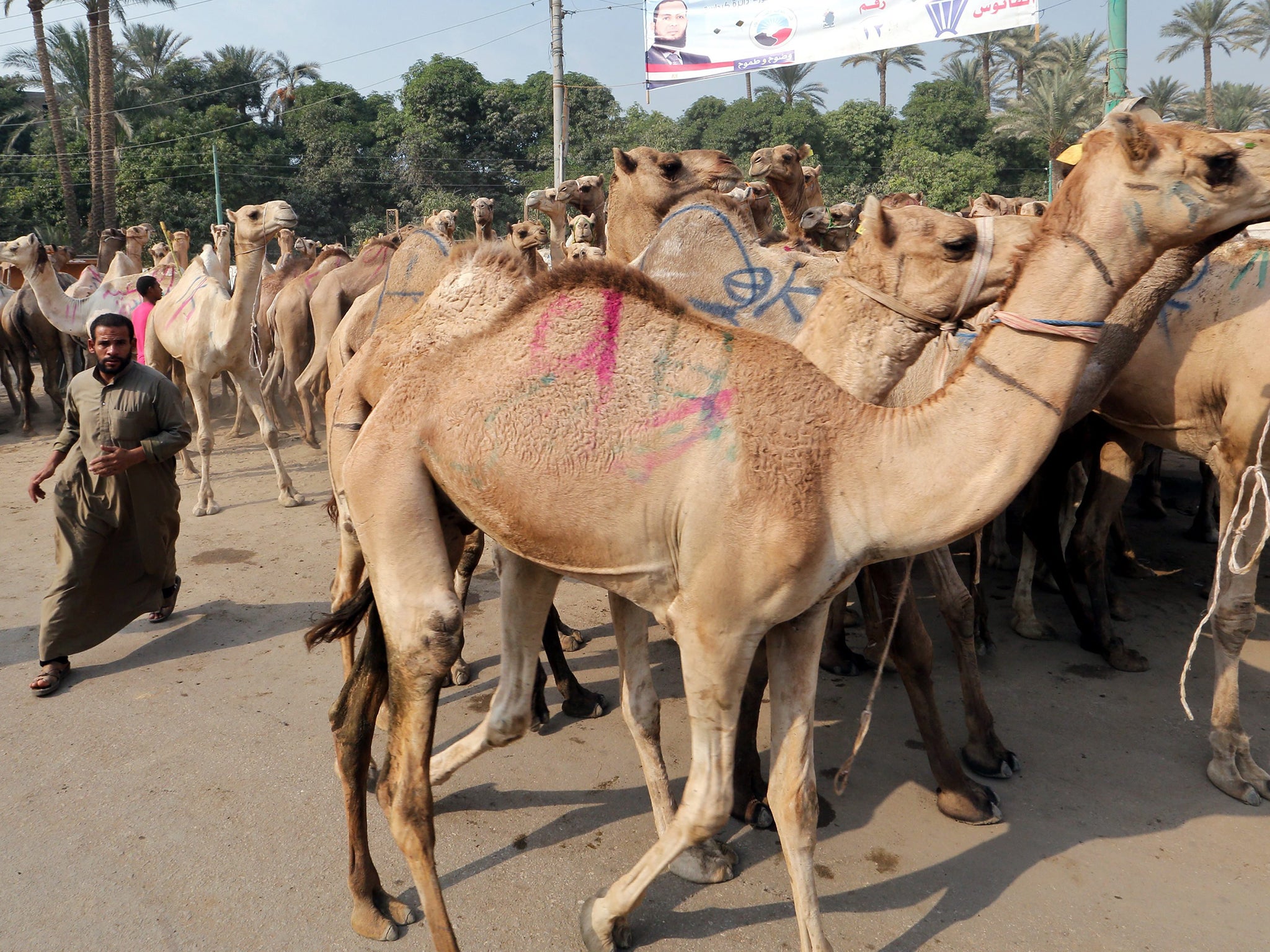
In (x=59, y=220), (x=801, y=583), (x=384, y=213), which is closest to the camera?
(x=801, y=583)

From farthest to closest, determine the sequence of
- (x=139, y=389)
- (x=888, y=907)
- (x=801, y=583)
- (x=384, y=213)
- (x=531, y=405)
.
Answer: (x=384, y=213), (x=139, y=389), (x=888, y=907), (x=531, y=405), (x=801, y=583)

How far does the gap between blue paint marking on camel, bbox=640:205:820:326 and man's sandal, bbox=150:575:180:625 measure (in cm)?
373

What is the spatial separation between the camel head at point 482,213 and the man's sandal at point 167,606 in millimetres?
3168

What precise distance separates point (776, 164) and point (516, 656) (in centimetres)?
360

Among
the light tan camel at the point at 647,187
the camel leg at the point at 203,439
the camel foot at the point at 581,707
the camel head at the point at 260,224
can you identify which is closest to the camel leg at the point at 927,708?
the camel foot at the point at 581,707

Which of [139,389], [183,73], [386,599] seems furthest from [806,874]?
[183,73]

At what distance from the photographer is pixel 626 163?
4547 mm

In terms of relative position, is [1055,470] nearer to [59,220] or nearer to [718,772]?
[718,772]

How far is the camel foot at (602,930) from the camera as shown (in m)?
2.80

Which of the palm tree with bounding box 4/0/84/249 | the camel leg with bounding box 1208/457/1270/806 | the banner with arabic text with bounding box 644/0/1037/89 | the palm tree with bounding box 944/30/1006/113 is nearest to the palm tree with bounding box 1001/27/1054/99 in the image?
the palm tree with bounding box 944/30/1006/113

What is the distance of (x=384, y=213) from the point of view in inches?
1535

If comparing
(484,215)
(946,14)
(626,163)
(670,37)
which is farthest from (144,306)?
(946,14)

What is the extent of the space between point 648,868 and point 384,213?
130 ft

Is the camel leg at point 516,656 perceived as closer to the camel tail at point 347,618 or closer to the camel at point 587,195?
the camel tail at point 347,618
